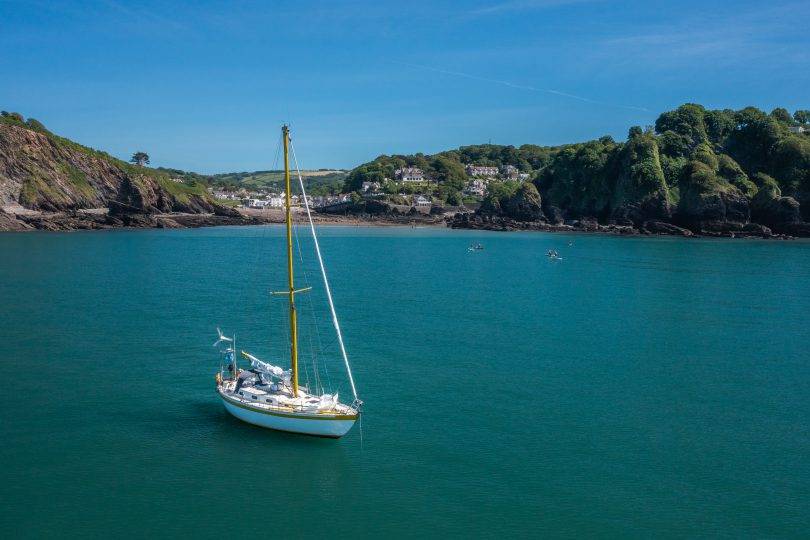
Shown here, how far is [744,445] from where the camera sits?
23625 millimetres

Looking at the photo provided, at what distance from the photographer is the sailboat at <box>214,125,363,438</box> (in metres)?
22.3

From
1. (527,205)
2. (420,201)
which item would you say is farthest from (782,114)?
(420,201)

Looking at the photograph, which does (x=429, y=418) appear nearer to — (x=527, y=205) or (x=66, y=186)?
(x=66, y=186)

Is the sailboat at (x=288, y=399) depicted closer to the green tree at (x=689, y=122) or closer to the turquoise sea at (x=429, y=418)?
the turquoise sea at (x=429, y=418)

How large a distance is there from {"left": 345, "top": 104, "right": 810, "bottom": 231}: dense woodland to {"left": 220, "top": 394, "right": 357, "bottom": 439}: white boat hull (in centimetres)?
11063

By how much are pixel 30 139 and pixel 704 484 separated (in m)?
133

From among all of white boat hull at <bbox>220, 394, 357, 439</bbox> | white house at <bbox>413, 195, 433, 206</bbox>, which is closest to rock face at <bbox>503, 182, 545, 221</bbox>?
white house at <bbox>413, 195, 433, 206</bbox>

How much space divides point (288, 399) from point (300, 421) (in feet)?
4.09

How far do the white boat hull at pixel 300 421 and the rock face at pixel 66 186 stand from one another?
348ft

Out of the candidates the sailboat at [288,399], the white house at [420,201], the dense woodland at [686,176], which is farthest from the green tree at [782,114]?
the sailboat at [288,399]

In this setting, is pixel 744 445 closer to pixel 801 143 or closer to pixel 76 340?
pixel 76 340

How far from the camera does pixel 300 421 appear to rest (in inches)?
890

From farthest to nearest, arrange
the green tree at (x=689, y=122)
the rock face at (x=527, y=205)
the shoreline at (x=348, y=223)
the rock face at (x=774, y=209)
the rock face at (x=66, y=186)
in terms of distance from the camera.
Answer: the rock face at (x=527, y=205) → the green tree at (x=689, y=122) → the rock face at (x=66, y=186) → the shoreline at (x=348, y=223) → the rock face at (x=774, y=209)

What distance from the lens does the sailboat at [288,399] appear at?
22328 millimetres
